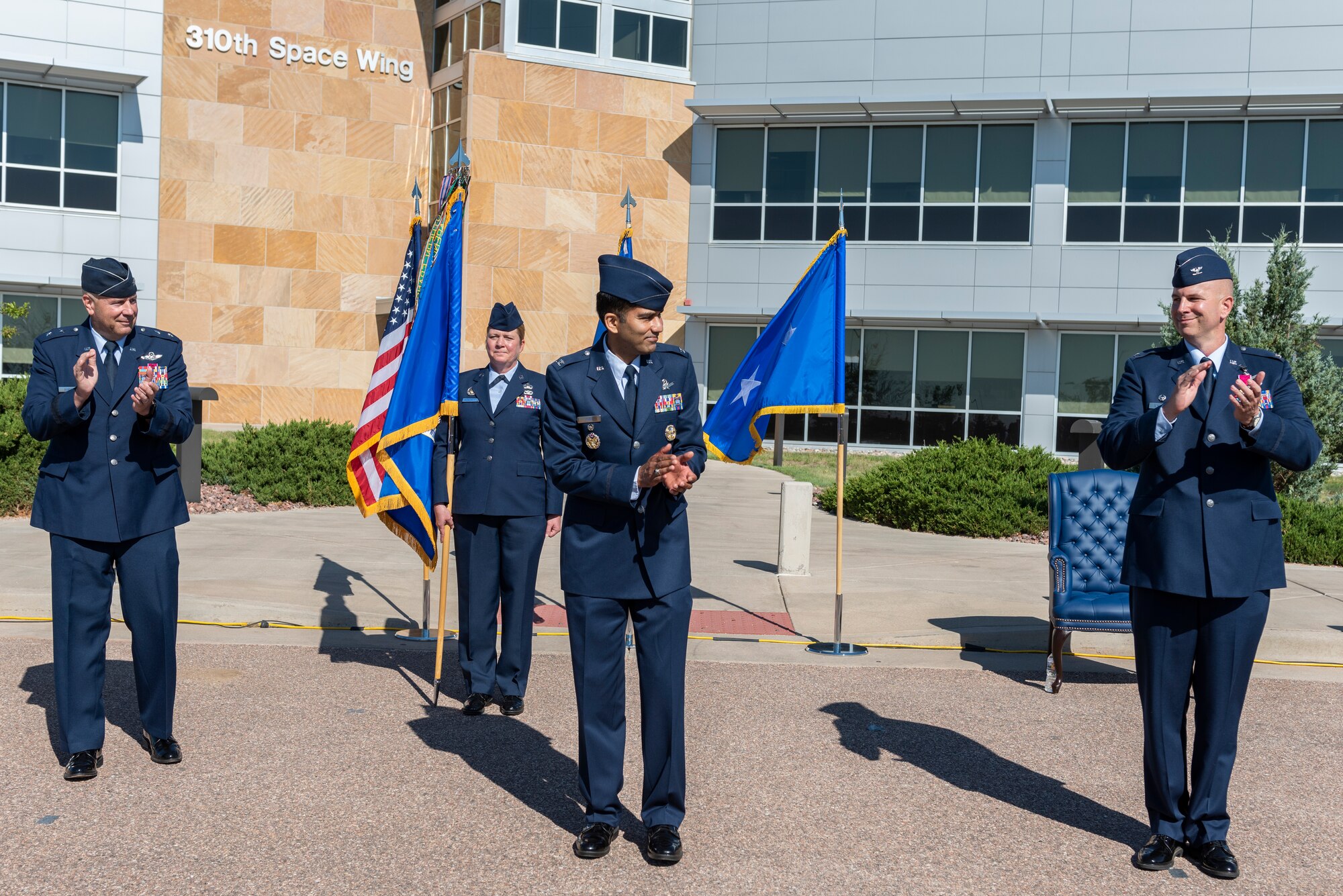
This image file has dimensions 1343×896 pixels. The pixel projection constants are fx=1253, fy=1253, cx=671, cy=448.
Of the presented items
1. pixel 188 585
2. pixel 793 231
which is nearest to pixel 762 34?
pixel 793 231

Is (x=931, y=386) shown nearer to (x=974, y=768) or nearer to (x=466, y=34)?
(x=466, y=34)

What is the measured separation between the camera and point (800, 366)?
351 inches

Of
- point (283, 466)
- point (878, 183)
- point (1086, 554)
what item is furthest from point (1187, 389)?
point (878, 183)

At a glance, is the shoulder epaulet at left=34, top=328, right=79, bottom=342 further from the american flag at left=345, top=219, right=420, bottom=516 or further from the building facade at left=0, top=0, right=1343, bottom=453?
the building facade at left=0, top=0, right=1343, bottom=453

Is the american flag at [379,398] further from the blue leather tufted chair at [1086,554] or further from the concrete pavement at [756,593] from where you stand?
the blue leather tufted chair at [1086,554]

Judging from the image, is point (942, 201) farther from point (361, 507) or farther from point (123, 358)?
point (123, 358)

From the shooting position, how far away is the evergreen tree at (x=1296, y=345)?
15844mm

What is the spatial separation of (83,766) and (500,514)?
95.1 inches

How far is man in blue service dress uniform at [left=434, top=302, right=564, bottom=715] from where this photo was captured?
267 inches

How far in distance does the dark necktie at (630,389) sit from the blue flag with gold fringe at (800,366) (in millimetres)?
4134

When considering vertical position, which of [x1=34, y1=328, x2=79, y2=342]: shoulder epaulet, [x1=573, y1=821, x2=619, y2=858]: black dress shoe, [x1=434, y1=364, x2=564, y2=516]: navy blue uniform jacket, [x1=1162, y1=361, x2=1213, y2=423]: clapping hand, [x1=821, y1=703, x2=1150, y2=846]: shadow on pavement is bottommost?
[x1=821, y1=703, x2=1150, y2=846]: shadow on pavement

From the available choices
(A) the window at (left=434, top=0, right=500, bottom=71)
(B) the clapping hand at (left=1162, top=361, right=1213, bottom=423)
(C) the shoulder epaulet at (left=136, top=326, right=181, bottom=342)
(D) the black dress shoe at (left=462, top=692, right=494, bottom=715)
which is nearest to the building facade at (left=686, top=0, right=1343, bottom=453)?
(A) the window at (left=434, top=0, right=500, bottom=71)

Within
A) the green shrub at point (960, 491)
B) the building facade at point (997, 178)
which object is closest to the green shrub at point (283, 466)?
the green shrub at point (960, 491)

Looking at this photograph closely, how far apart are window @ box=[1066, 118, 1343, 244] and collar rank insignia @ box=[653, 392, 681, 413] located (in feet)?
77.4
